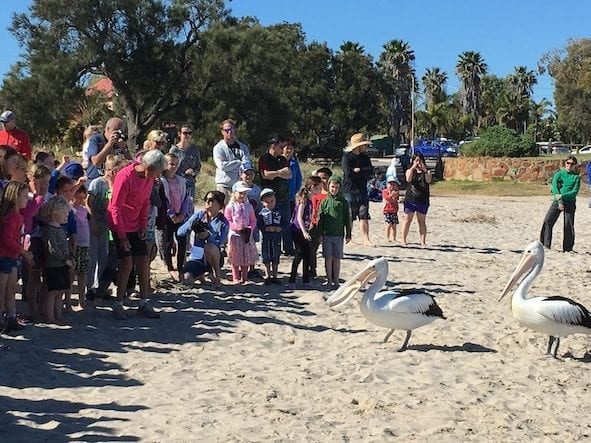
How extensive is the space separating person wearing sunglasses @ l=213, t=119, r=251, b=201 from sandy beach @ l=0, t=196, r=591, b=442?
160 cm

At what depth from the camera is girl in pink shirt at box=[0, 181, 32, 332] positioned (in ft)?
20.5

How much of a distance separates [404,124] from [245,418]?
7228 cm

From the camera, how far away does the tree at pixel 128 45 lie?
3122 centimetres

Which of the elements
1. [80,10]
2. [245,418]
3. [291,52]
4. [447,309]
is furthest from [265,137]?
[245,418]

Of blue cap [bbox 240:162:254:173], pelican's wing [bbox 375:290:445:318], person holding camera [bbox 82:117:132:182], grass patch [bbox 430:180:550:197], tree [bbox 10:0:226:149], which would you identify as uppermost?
tree [bbox 10:0:226:149]

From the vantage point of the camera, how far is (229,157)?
9.62 m

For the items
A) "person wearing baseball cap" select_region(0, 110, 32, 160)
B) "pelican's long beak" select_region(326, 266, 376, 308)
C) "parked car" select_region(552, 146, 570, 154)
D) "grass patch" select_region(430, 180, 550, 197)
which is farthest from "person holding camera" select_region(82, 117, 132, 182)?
"parked car" select_region(552, 146, 570, 154)

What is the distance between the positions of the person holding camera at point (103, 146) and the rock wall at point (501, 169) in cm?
2844

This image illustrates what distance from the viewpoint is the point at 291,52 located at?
1877 inches

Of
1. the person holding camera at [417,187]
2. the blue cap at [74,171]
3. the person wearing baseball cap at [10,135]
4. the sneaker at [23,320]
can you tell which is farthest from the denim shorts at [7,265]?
the person holding camera at [417,187]

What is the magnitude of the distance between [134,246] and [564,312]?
3.97 meters

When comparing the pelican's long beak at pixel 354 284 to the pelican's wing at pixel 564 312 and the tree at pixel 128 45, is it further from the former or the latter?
the tree at pixel 128 45

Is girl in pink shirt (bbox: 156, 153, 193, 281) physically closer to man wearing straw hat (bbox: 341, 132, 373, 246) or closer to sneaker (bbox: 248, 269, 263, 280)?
sneaker (bbox: 248, 269, 263, 280)

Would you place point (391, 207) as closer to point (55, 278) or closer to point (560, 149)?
point (55, 278)
